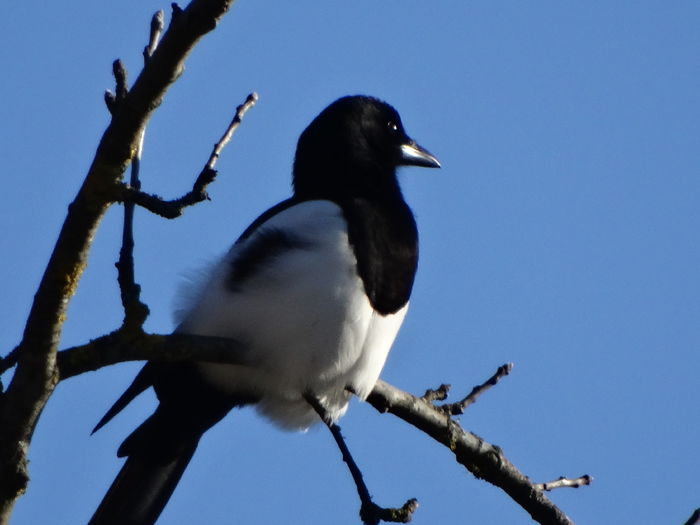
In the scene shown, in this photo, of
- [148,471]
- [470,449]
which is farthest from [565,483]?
[148,471]

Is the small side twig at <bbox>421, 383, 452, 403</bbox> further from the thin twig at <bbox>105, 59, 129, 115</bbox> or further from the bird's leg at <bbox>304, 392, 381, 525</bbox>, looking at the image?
the thin twig at <bbox>105, 59, 129, 115</bbox>

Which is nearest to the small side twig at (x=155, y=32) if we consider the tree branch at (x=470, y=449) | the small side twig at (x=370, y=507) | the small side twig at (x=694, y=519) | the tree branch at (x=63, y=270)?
the tree branch at (x=63, y=270)

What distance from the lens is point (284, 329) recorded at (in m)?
3.84

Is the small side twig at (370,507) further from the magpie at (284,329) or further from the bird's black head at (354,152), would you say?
the bird's black head at (354,152)

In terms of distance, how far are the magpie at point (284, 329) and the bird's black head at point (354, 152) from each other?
0.50 ft

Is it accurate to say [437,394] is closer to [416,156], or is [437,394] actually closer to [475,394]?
[475,394]

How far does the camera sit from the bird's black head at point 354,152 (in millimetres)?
4543

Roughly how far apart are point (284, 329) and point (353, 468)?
Result: 0.49m

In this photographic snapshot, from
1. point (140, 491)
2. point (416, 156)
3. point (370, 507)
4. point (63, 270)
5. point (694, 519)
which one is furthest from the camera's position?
point (416, 156)

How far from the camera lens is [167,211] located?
8.82 ft

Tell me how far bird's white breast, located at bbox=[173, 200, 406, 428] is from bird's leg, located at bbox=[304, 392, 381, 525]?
4 centimetres

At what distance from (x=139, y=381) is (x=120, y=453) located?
35 centimetres

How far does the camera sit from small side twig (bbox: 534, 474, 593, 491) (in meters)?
3.98

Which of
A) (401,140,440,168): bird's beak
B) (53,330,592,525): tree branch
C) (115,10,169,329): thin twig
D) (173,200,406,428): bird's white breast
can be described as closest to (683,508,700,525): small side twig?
(53,330,592,525): tree branch
